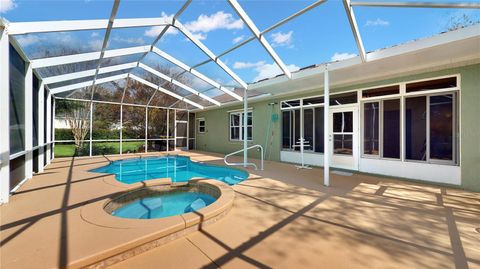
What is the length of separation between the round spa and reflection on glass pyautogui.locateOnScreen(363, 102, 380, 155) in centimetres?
468

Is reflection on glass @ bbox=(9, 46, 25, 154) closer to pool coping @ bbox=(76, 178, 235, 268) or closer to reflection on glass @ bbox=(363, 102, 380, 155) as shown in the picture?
pool coping @ bbox=(76, 178, 235, 268)

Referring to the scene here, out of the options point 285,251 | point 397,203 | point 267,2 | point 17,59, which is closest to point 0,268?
point 285,251

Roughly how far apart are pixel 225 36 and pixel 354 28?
2.99 meters

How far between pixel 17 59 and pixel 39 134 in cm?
246

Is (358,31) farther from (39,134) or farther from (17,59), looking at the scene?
(39,134)

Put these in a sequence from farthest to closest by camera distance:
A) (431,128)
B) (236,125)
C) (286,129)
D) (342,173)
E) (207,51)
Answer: (236,125), (286,129), (342,173), (207,51), (431,128)

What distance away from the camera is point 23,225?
8.21 feet

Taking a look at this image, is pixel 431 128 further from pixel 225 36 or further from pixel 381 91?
pixel 225 36

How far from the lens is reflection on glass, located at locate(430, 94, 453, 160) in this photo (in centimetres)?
471

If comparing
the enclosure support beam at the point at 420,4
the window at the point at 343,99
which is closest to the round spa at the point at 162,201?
the enclosure support beam at the point at 420,4

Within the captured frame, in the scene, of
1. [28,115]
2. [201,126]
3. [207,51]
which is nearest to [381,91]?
[207,51]

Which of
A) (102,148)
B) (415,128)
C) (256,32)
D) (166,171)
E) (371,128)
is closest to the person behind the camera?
(256,32)

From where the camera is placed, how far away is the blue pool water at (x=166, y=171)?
20.8 feet

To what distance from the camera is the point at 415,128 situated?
5.23m
